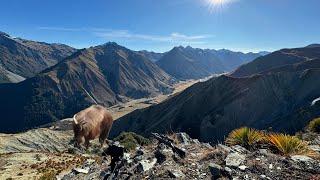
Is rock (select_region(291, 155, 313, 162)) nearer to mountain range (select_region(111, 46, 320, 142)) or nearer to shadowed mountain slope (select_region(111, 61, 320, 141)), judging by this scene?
mountain range (select_region(111, 46, 320, 142))

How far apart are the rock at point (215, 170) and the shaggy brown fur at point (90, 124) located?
3813mm

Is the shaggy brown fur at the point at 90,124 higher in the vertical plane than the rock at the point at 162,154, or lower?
higher

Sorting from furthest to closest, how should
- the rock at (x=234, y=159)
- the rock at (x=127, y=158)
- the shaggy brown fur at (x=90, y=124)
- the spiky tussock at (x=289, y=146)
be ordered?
the rock at (x=127, y=158), the spiky tussock at (x=289, y=146), the rock at (x=234, y=159), the shaggy brown fur at (x=90, y=124)

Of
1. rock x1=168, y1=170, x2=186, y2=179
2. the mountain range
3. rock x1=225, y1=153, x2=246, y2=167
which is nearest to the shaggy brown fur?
rock x1=168, y1=170, x2=186, y2=179

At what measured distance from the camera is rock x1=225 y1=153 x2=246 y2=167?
37.6ft

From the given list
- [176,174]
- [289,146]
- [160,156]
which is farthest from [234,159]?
[160,156]

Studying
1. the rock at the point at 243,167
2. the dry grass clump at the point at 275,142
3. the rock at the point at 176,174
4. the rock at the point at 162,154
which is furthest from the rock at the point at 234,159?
the rock at the point at 162,154

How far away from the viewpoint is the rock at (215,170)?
11.1 m

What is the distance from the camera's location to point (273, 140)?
1353 cm

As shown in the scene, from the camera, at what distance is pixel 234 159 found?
1184 cm

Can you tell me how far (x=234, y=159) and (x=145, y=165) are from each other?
2.87 meters

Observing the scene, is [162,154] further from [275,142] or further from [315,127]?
[315,127]

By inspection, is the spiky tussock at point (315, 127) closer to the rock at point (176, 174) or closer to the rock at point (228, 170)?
the rock at point (228, 170)

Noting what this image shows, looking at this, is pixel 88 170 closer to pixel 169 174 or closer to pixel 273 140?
pixel 169 174
